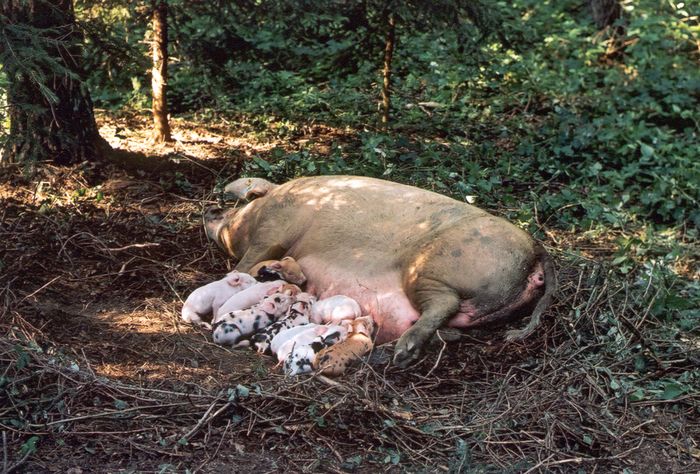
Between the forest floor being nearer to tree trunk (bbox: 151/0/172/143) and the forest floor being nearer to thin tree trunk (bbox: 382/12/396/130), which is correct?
tree trunk (bbox: 151/0/172/143)

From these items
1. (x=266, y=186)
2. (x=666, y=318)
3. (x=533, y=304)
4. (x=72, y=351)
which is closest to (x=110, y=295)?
(x=72, y=351)

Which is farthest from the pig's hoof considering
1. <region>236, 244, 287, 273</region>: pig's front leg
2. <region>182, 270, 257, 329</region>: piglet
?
<region>236, 244, 287, 273</region>: pig's front leg

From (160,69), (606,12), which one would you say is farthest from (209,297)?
(606,12)

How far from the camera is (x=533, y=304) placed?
5.86 meters

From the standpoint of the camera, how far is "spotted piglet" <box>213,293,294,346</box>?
5.52 metres

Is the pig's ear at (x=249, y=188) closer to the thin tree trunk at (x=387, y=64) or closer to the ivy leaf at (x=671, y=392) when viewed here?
the thin tree trunk at (x=387, y=64)

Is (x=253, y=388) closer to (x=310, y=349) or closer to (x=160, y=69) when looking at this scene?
(x=310, y=349)

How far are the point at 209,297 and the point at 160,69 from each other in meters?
3.10

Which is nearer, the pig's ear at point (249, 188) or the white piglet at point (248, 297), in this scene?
the white piglet at point (248, 297)

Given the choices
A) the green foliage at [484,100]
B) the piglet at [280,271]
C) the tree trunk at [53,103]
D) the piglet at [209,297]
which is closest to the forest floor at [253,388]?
the piglet at [209,297]

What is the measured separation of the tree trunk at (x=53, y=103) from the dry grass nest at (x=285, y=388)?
2.84 feet

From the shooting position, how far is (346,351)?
5.15m

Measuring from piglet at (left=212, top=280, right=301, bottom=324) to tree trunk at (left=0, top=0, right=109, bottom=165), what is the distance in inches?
73.6

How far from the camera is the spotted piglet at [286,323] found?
5.50 metres
